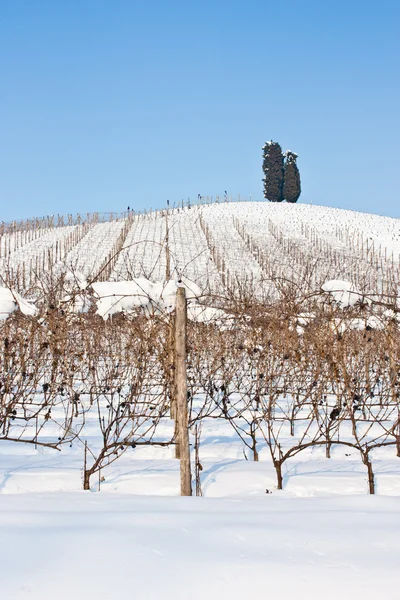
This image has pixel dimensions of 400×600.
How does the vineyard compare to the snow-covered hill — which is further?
the snow-covered hill

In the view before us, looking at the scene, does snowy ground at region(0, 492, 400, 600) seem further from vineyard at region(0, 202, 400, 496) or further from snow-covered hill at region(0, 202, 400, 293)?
snow-covered hill at region(0, 202, 400, 293)

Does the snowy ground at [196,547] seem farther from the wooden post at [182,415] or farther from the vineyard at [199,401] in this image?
the vineyard at [199,401]

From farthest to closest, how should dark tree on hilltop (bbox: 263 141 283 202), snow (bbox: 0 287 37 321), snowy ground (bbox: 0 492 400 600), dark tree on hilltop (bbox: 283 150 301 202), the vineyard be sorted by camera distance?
1. dark tree on hilltop (bbox: 283 150 301 202)
2. dark tree on hilltop (bbox: 263 141 283 202)
3. snow (bbox: 0 287 37 321)
4. the vineyard
5. snowy ground (bbox: 0 492 400 600)

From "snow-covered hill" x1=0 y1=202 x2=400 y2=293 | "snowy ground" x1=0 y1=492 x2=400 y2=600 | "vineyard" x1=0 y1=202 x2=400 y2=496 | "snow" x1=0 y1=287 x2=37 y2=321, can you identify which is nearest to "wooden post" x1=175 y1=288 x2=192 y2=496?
"vineyard" x1=0 y1=202 x2=400 y2=496

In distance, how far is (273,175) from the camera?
4900 cm

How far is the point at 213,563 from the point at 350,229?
38.5m

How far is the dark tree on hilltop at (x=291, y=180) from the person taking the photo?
4900 cm

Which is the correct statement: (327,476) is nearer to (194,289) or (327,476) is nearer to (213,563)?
(194,289)

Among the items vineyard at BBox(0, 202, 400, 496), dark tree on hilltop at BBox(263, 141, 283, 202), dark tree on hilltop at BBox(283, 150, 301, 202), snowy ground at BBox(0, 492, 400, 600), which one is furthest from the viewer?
dark tree on hilltop at BBox(283, 150, 301, 202)

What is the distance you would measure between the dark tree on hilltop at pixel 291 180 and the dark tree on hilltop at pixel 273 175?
0.41m

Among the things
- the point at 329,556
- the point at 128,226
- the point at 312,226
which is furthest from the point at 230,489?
the point at 312,226

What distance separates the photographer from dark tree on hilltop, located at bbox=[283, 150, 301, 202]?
49.0 m

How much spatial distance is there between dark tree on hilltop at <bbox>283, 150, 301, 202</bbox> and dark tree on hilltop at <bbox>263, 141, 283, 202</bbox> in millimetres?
412

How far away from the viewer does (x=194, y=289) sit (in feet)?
14.5
